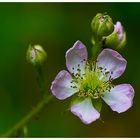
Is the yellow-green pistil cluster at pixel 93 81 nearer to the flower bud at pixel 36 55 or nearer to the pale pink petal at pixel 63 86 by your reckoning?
the pale pink petal at pixel 63 86

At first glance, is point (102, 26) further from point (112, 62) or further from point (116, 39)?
point (112, 62)

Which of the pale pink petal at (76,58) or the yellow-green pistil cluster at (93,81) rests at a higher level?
the pale pink petal at (76,58)

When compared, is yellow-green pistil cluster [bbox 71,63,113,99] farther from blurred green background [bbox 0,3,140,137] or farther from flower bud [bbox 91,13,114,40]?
blurred green background [bbox 0,3,140,137]

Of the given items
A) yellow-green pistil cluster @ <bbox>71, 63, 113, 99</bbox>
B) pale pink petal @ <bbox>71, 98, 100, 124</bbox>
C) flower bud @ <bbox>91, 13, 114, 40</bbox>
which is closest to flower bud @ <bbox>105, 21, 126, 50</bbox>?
flower bud @ <bbox>91, 13, 114, 40</bbox>

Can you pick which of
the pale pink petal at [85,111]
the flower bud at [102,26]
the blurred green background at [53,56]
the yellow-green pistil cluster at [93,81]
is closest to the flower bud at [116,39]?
the flower bud at [102,26]

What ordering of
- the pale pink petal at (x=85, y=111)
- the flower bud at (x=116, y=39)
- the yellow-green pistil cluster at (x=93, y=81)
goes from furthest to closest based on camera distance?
the yellow-green pistil cluster at (x=93, y=81)
the flower bud at (x=116, y=39)
the pale pink petal at (x=85, y=111)

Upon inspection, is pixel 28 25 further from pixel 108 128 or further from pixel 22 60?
pixel 108 128

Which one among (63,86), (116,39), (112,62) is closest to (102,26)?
(116,39)
